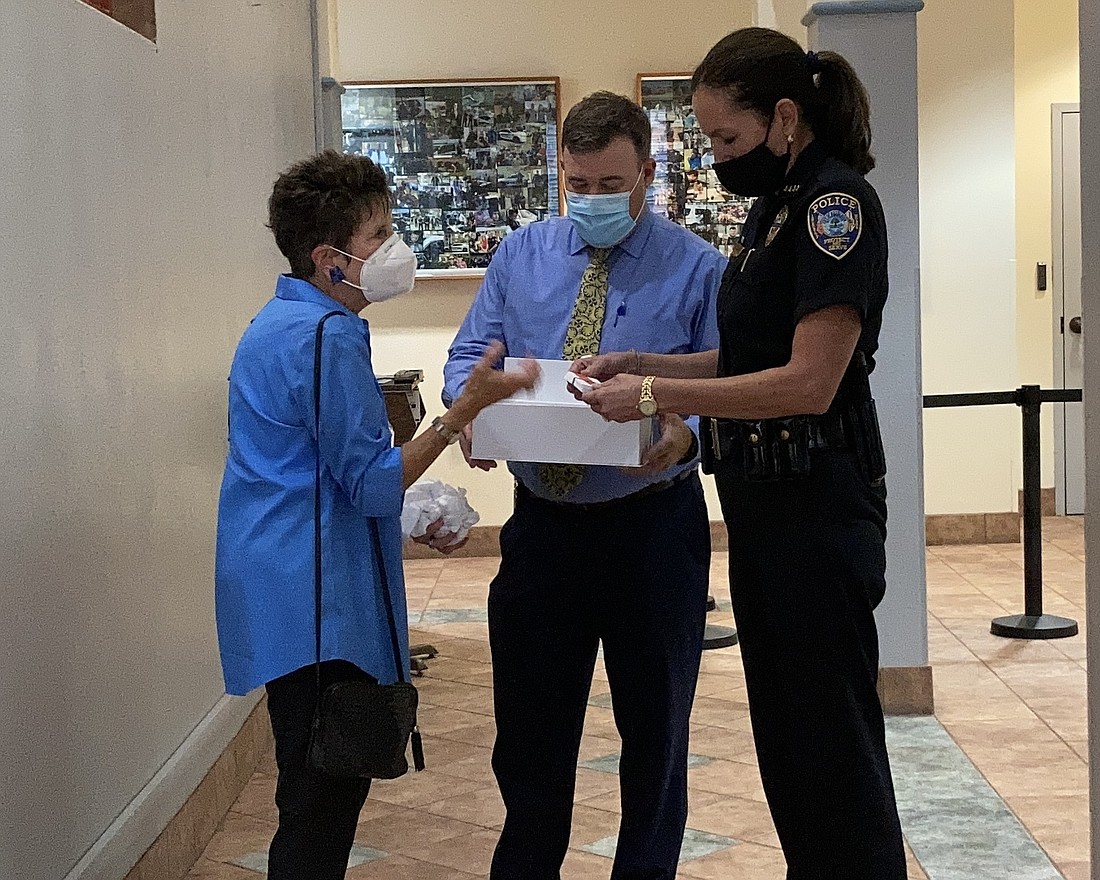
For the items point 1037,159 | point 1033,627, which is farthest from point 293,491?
point 1037,159

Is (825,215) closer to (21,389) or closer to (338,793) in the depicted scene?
(338,793)

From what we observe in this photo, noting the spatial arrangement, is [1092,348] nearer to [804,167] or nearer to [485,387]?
[804,167]

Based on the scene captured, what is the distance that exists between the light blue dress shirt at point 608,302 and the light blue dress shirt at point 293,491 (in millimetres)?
→ 497

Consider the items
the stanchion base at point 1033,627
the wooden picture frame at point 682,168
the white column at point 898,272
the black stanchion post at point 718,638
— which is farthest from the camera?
the wooden picture frame at point 682,168

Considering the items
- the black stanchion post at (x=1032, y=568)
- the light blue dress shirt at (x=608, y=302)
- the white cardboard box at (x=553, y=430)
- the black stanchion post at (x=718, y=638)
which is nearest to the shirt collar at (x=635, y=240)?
the light blue dress shirt at (x=608, y=302)

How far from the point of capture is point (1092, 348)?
2197 mm

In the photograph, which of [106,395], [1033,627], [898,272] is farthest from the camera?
[1033,627]

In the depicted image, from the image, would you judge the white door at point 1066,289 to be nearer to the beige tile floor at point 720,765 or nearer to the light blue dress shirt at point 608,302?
the beige tile floor at point 720,765

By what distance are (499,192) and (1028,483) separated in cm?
355

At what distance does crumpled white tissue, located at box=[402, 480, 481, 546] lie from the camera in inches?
108

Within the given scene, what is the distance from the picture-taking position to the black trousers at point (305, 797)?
2441 millimetres

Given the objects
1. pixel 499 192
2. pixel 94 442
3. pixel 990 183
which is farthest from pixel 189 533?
pixel 990 183

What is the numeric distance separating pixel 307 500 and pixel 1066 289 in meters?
7.23

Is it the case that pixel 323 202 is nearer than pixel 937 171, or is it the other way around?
pixel 323 202
